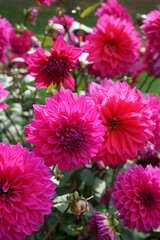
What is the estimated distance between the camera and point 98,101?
694 millimetres

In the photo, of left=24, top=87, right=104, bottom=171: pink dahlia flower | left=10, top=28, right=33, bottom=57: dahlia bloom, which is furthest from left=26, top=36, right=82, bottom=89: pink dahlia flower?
left=10, top=28, right=33, bottom=57: dahlia bloom

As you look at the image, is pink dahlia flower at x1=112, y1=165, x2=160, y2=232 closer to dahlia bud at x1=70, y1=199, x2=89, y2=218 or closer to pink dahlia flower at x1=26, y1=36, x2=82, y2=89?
dahlia bud at x1=70, y1=199, x2=89, y2=218

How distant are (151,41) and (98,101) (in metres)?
0.66

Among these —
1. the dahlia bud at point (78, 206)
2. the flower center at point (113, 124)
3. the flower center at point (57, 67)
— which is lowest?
the dahlia bud at point (78, 206)

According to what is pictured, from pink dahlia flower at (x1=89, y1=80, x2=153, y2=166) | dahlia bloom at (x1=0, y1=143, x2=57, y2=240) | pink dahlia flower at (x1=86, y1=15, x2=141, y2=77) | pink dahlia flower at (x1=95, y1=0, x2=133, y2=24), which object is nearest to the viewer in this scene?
dahlia bloom at (x1=0, y1=143, x2=57, y2=240)

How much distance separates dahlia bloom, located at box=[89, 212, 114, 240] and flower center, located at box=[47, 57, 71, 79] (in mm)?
398

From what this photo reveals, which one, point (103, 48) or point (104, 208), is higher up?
point (103, 48)

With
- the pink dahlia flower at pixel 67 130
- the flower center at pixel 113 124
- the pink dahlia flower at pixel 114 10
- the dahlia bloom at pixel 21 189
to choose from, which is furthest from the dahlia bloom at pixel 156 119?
the pink dahlia flower at pixel 114 10

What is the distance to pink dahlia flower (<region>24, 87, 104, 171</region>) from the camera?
0.59 metres

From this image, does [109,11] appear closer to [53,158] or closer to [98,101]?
[98,101]

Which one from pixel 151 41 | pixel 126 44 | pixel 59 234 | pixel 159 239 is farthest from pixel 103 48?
pixel 159 239

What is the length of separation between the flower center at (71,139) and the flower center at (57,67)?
0.20 metres

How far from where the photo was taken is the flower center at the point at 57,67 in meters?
0.72

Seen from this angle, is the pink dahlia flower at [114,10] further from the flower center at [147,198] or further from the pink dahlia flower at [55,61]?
the flower center at [147,198]
